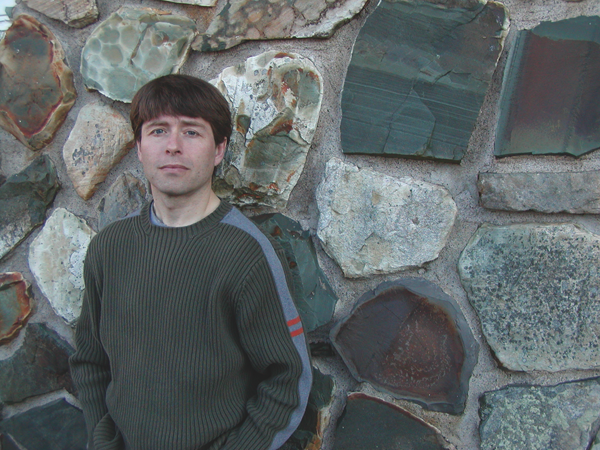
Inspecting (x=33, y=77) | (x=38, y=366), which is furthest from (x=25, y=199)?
(x=38, y=366)

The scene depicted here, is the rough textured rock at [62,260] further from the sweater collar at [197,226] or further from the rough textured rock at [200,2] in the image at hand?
the rough textured rock at [200,2]

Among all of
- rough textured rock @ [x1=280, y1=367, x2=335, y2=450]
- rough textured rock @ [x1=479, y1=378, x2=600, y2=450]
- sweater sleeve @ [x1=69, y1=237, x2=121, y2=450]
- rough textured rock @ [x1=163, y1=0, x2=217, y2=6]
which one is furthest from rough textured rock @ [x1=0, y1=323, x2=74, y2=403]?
rough textured rock @ [x1=479, y1=378, x2=600, y2=450]

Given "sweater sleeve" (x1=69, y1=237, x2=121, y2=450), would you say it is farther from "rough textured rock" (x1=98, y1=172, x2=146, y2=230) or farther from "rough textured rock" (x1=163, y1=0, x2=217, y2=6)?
"rough textured rock" (x1=163, y1=0, x2=217, y2=6)

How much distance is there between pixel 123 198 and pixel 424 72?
0.69m

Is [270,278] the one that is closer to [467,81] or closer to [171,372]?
[171,372]

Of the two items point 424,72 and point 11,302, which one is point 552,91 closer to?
point 424,72

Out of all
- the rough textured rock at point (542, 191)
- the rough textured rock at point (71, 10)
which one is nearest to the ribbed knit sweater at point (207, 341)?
the rough textured rock at point (542, 191)

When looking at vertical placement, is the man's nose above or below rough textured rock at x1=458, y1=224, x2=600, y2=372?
above

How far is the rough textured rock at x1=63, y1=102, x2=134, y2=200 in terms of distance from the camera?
0.98m

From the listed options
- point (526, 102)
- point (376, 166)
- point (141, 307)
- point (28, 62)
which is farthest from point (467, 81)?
point (28, 62)

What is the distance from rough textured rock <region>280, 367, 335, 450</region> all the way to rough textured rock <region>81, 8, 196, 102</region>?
0.73 metres

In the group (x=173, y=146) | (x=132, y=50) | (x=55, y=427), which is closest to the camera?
(x=173, y=146)

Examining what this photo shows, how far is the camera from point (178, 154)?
2.46ft

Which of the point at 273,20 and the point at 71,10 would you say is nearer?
the point at 273,20
